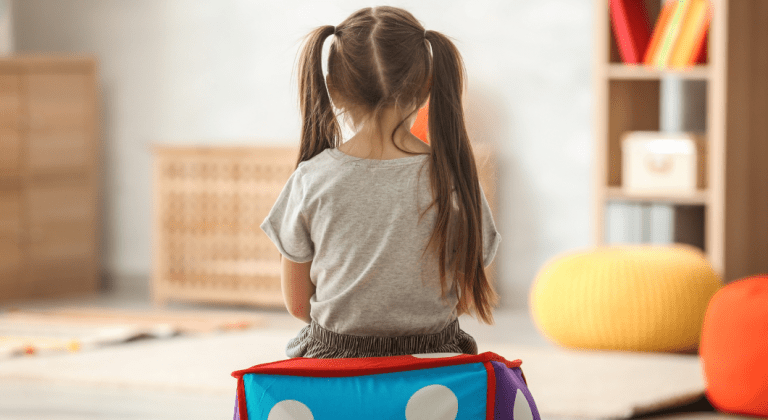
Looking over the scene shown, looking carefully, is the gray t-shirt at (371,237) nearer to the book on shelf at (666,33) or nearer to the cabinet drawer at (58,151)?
the book on shelf at (666,33)

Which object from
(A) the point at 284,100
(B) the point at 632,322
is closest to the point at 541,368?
(B) the point at 632,322

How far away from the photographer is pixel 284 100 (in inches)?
144

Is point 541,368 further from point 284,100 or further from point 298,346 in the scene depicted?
point 284,100

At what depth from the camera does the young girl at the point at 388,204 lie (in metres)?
0.98

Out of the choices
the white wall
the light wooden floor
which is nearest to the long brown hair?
the light wooden floor

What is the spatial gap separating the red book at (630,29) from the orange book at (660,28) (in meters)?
0.03

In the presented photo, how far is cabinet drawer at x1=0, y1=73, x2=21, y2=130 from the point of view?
3535 mm

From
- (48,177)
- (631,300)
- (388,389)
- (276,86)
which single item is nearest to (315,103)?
(388,389)

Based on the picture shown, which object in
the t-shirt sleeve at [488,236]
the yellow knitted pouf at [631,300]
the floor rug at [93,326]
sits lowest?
the floor rug at [93,326]

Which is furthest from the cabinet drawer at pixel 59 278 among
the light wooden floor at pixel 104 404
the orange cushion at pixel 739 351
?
the orange cushion at pixel 739 351

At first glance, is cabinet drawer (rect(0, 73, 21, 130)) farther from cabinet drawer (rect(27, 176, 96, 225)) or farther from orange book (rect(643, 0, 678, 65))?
→ orange book (rect(643, 0, 678, 65))

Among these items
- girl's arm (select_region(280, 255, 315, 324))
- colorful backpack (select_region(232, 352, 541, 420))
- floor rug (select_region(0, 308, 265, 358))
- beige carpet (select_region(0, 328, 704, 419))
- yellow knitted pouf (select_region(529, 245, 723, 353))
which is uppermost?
girl's arm (select_region(280, 255, 315, 324))

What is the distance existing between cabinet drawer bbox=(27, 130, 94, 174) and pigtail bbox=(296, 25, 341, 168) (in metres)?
2.89

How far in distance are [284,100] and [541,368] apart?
1.77 metres
